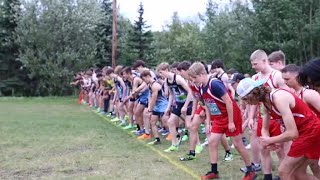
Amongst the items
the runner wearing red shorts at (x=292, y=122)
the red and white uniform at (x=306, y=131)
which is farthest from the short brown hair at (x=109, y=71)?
the red and white uniform at (x=306, y=131)

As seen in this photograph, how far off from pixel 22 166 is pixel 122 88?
724cm

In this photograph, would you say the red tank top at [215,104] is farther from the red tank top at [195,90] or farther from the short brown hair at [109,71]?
the short brown hair at [109,71]

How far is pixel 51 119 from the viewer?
58.4 feet

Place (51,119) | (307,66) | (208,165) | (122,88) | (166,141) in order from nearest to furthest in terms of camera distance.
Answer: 1. (307,66)
2. (208,165)
3. (166,141)
4. (122,88)
5. (51,119)

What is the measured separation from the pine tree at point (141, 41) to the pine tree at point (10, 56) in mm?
9422

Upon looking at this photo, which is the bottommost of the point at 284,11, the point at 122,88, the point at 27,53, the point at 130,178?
the point at 130,178

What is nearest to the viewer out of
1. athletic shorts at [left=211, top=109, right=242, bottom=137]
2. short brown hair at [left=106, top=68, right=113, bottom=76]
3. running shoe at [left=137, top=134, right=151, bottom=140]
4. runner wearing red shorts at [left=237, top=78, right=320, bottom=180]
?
runner wearing red shorts at [left=237, top=78, right=320, bottom=180]

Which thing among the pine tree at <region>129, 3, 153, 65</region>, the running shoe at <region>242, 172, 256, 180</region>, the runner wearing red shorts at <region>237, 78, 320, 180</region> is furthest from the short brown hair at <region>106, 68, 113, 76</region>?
the pine tree at <region>129, 3, 153, 65</region>

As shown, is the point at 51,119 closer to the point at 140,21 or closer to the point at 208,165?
the point at 208,165

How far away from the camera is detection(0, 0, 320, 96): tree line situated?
106ft

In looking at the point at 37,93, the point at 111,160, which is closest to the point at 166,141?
the point at 111,160

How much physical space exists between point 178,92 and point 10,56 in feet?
96.1

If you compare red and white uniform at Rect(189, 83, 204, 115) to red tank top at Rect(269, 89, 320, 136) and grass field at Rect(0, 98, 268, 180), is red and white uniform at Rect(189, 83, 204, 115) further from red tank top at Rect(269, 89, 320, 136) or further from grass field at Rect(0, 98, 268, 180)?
red tank top at Rect(269, 89, 320, 136)

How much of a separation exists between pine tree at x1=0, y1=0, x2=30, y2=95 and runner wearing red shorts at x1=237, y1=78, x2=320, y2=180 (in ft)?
106
